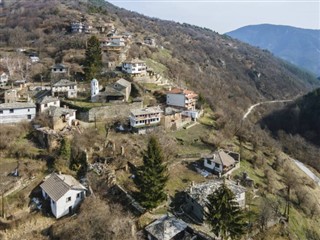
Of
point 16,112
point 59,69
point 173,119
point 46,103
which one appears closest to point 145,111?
point 173,119

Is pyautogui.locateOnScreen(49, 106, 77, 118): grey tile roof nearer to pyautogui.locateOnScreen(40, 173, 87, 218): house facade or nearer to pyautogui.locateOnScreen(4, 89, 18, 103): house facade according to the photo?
pyautogui.locateOnScreen(4, 89, 18, 103): house facade

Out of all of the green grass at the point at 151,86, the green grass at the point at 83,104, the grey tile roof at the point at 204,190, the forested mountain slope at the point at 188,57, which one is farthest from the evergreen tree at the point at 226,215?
the forested mountain slope at the point at 188,57

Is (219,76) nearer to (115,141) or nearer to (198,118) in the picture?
(198,118)

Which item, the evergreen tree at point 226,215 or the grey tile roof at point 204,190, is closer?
the evergreen tree at point 226,215

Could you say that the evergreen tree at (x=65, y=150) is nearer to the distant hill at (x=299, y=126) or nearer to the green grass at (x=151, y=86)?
the green grass at (x=151, y=86)

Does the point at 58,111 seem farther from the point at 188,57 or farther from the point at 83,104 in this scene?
the point at 188,57

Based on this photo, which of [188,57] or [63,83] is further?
[188,57]
